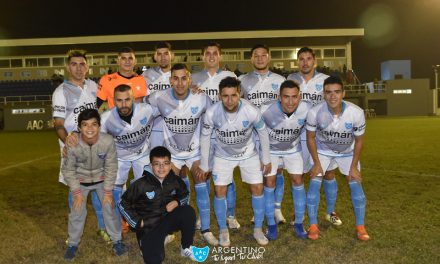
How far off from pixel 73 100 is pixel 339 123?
10.3ft

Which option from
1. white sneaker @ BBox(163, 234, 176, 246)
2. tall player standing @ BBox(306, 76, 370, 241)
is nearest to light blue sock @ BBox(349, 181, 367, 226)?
tall player standing @ BBox(306, 76, 370, 241)

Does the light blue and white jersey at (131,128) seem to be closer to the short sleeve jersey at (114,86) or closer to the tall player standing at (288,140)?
the short sleeve jersey at (114,86)

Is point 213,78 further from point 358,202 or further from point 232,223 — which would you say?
point 358,202

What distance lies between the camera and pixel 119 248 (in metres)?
4.16

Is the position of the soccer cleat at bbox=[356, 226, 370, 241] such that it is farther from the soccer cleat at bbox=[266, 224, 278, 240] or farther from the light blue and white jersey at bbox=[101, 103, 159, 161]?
the light blue and white jersey at bbox=[101, 103, 159, 161]

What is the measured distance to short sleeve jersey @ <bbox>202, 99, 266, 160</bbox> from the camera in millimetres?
4371

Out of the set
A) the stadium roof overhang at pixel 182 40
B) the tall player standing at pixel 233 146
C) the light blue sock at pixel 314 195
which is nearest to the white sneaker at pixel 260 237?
the tall player standing at pixel 233 146

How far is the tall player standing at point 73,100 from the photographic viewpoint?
4.63 meters

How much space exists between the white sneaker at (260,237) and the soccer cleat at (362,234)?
102 centimetres

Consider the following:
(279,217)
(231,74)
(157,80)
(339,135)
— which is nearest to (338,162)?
(339,135)

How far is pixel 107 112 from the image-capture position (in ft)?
14.9

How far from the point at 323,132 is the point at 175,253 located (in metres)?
2.16

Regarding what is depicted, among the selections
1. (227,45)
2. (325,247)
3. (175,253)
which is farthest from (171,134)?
(227,45)

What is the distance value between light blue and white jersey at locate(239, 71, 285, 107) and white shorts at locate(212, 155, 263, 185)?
3.20 ft
